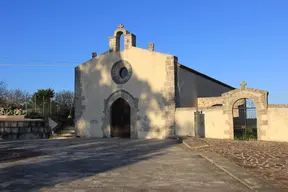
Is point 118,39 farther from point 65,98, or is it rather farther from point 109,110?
point 65,98

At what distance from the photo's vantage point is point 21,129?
1453 centimetres

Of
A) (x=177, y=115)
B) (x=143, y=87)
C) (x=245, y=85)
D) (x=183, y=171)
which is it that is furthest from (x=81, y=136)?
(x=183, y=171)

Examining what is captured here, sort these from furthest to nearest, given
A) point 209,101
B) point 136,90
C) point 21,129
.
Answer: point 209,101 < point 136,90 < point 21,129

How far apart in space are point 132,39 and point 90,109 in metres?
5.56

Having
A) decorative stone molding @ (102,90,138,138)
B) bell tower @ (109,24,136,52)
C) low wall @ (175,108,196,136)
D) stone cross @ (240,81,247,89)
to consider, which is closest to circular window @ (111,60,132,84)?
decorative stone molding @ (102,90,138,138)

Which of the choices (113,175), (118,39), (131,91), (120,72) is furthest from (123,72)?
(113,175)

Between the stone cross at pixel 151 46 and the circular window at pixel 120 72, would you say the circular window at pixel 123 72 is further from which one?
the stone cross at pixel 151 46

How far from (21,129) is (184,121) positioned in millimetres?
9298

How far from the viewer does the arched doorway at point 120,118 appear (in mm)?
16891

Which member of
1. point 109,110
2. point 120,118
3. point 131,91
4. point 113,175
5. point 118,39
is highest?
point 118,39

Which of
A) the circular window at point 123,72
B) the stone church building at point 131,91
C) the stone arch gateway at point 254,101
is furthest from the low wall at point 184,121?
the circular window at point 123,72

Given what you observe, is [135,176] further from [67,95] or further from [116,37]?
[67,95]

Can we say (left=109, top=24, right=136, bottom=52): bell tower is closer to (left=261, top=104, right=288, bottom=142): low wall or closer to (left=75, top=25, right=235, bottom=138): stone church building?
(left=75, top=25, right=235, bottom=138): stone church building

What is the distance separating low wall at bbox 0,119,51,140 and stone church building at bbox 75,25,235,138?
3.20 metres
